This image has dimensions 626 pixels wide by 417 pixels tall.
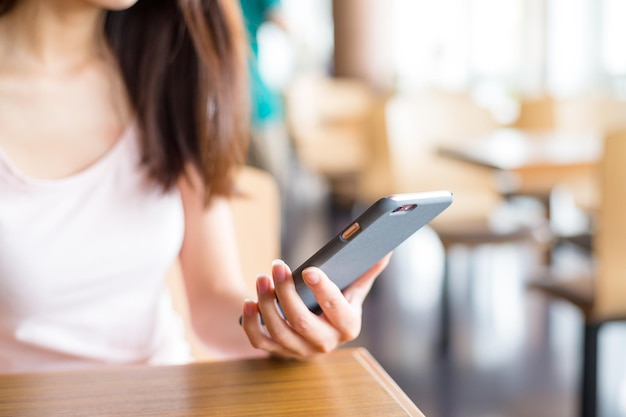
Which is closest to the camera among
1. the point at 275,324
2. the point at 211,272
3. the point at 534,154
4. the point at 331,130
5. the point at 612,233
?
the point at 275,324

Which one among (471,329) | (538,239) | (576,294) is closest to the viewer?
(576,294)

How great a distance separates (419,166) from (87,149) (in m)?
2.46

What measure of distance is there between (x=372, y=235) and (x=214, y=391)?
0.70ft

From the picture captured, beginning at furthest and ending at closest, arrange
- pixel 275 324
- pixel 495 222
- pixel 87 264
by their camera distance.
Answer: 1. pixel 495 222
2. pixel 87 264
3. pixel 275 324

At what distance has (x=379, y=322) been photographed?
3.46 meters

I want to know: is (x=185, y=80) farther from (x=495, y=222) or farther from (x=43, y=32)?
(x=495, y=222)

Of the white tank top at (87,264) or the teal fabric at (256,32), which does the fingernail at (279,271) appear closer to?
the white tank top at (87,264)

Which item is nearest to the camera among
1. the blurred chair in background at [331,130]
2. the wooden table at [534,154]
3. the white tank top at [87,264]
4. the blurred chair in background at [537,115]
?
the white tank top at [87,264]

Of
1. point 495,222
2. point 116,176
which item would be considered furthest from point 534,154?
point 116,176

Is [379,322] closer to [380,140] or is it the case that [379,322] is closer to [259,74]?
[380,140]

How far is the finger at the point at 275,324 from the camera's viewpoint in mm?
837

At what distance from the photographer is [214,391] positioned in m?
Result: 0.80

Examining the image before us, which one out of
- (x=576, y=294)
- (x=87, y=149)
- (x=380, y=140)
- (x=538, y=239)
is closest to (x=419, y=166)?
(x=380, y=140)

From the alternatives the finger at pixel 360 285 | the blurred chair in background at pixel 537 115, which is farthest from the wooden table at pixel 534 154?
the finger at pixel 360 285
